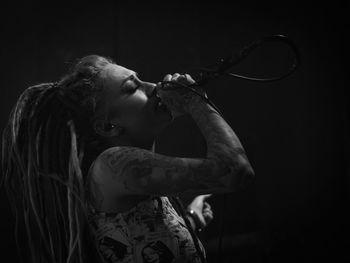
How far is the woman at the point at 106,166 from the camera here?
2.85 feet

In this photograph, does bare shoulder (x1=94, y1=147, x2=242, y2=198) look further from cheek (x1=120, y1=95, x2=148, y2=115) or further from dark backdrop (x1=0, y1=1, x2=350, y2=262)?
dark backdrop (x1=0, y1=1, x2=350, y2=262)

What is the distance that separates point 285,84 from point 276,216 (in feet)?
2.94

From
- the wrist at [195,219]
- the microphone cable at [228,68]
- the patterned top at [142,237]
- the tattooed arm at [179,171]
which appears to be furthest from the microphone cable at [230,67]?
the wrist at [195,219]

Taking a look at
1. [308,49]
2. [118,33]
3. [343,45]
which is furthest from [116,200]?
[343,45]

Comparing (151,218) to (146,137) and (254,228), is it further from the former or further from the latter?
(254,228)

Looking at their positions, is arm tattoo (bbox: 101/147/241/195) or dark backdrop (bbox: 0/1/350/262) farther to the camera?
dark backdrop (bbox: 0/1/350/262)

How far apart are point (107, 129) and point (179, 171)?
0.33 metres

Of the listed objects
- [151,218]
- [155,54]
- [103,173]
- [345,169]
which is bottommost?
[345,169]

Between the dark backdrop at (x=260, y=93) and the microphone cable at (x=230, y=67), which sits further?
the dark backdrop at (x=260, y=93)

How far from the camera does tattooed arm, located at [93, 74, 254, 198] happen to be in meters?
0.85

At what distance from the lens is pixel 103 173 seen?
0.92 metres

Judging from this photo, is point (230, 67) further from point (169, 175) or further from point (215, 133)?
point (169, 175)

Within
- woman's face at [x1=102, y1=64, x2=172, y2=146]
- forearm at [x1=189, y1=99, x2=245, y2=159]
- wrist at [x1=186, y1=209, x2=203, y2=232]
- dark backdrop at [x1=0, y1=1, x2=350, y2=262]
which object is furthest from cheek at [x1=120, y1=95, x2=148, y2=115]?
dark backdrop at [x1=0, y1=1, x2=350, y2=262]

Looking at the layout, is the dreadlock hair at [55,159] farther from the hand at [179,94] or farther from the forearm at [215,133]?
the forearm at [215,133]
